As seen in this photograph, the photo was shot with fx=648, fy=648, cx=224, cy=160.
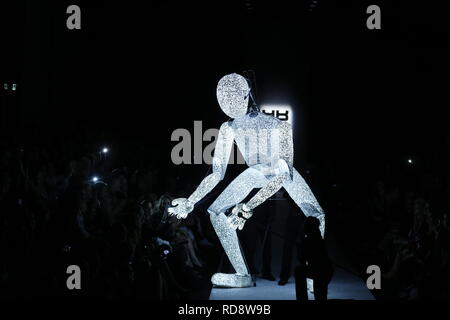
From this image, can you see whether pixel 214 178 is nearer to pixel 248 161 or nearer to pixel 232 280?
pixel 248 161

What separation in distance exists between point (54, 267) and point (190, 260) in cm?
211

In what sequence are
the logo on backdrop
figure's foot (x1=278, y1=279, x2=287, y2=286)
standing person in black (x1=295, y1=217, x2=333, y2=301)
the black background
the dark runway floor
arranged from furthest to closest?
1. the logo on backdrop
2. the black background
3. figure's foot (x1=278, y1=279, x2=287, y2=286)
4. the dark runway floor
5. standing person in black (x1=295, y1=217, x2=333, y2=301)

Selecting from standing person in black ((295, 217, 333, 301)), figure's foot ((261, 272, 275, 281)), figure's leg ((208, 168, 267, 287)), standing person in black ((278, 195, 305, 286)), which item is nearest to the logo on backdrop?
standing person in black ((278, 195, 305, 286))

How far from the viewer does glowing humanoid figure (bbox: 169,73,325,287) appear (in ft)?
19.2

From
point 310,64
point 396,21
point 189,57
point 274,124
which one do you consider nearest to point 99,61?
point 189,57

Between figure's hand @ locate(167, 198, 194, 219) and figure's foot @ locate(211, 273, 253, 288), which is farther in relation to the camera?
figure's foot @ locate(211, 273, 253, 288)

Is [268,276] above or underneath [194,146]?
underneath

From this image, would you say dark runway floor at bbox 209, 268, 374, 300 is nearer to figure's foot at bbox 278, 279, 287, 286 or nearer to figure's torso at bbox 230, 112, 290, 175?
figure's foot at bbox 278, 279, 287, 286

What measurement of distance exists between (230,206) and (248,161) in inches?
17.8

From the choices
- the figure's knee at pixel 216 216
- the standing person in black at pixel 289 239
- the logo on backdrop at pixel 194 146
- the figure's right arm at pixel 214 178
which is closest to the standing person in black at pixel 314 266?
→ the figure's knee at pixel 216 216

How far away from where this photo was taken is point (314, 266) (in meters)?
4.88

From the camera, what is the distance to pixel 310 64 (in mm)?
9945

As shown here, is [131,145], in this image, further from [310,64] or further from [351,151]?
[351,151]

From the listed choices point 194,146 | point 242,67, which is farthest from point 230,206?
point 194,146
